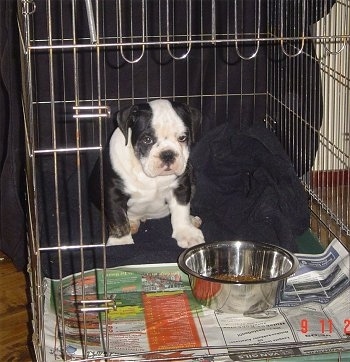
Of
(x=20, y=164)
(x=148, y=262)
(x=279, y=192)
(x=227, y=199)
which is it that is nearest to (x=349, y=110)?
(x=279, y=192)

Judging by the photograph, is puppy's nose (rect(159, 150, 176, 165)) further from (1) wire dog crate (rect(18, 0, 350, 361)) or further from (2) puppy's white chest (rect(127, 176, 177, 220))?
(1) wire dog crate (rect(18, 0, 350, 361))

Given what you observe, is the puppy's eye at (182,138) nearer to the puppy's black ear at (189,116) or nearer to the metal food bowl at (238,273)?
the puppy's black ear at (189,116)

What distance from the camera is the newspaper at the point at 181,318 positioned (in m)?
1.90

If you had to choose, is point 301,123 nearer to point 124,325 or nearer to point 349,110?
point 349,110

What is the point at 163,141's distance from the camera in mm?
2371

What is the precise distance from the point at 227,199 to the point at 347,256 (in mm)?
591

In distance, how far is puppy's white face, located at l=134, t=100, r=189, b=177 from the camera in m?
2.35

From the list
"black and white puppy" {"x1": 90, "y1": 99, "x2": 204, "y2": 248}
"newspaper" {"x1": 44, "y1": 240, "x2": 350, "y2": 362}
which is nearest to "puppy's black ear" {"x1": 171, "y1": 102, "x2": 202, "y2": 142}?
"black and white puppy" {"x1": 90, "y1": 99, "x2": 204, "y2": 248}

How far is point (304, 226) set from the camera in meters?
2.65

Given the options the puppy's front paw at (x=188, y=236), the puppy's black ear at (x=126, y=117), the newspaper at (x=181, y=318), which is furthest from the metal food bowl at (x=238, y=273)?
→ the puppy's black ear at (x=126, y=117)

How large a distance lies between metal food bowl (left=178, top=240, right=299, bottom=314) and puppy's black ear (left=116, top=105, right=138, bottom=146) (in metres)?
0.44

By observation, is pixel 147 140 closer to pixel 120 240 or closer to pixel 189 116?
pixel 189 116

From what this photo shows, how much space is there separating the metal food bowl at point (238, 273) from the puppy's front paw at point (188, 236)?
0.20 meters
